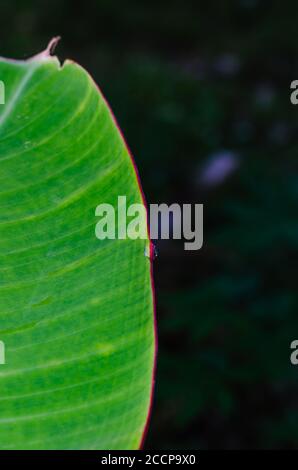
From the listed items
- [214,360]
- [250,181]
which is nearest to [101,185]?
[214,360]

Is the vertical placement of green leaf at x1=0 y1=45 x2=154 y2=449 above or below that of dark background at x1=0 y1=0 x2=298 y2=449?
below

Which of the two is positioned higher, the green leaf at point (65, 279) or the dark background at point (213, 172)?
the dark background at point (213, 172)

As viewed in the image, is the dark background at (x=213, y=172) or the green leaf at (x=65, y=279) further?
the dark background at (x=213, y=172)
